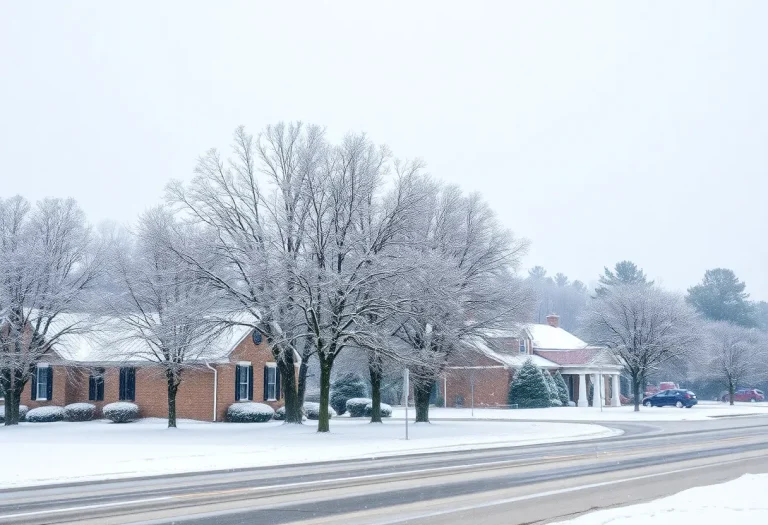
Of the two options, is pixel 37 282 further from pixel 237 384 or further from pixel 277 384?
pixel 277 384

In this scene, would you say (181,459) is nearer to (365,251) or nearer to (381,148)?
(365,251)

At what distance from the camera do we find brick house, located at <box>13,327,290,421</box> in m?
45.6

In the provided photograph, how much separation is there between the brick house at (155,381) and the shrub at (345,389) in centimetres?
967

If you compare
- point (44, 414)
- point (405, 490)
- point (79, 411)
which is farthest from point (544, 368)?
point (405, 490)

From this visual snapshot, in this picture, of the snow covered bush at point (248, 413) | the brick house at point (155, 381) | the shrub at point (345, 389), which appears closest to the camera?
the snow covered bush at point (248, 413)

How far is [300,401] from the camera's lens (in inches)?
1674

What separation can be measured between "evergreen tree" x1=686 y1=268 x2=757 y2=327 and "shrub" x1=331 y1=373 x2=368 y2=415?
2327 inches

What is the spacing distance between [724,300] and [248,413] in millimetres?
78751

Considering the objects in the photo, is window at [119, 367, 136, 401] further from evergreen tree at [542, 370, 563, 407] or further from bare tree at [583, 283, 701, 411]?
bare tree at [583, 283, 701, 411]

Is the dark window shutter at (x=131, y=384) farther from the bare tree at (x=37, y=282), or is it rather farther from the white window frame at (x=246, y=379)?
the white window frame at (x=246, y=379)

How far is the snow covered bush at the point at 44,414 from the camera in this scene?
45.1 meters

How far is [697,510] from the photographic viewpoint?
1278 centimetres

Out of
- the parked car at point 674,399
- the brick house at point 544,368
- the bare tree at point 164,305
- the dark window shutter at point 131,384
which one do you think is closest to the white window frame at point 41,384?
the dark window shutter at point 131,384

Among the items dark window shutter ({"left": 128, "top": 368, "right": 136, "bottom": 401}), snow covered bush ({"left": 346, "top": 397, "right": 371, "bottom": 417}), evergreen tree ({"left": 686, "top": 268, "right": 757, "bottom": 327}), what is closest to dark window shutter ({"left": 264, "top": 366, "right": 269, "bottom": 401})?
snow covered bush ({"left": 346, "top": 397, "right": 371, "bottom": 417})
